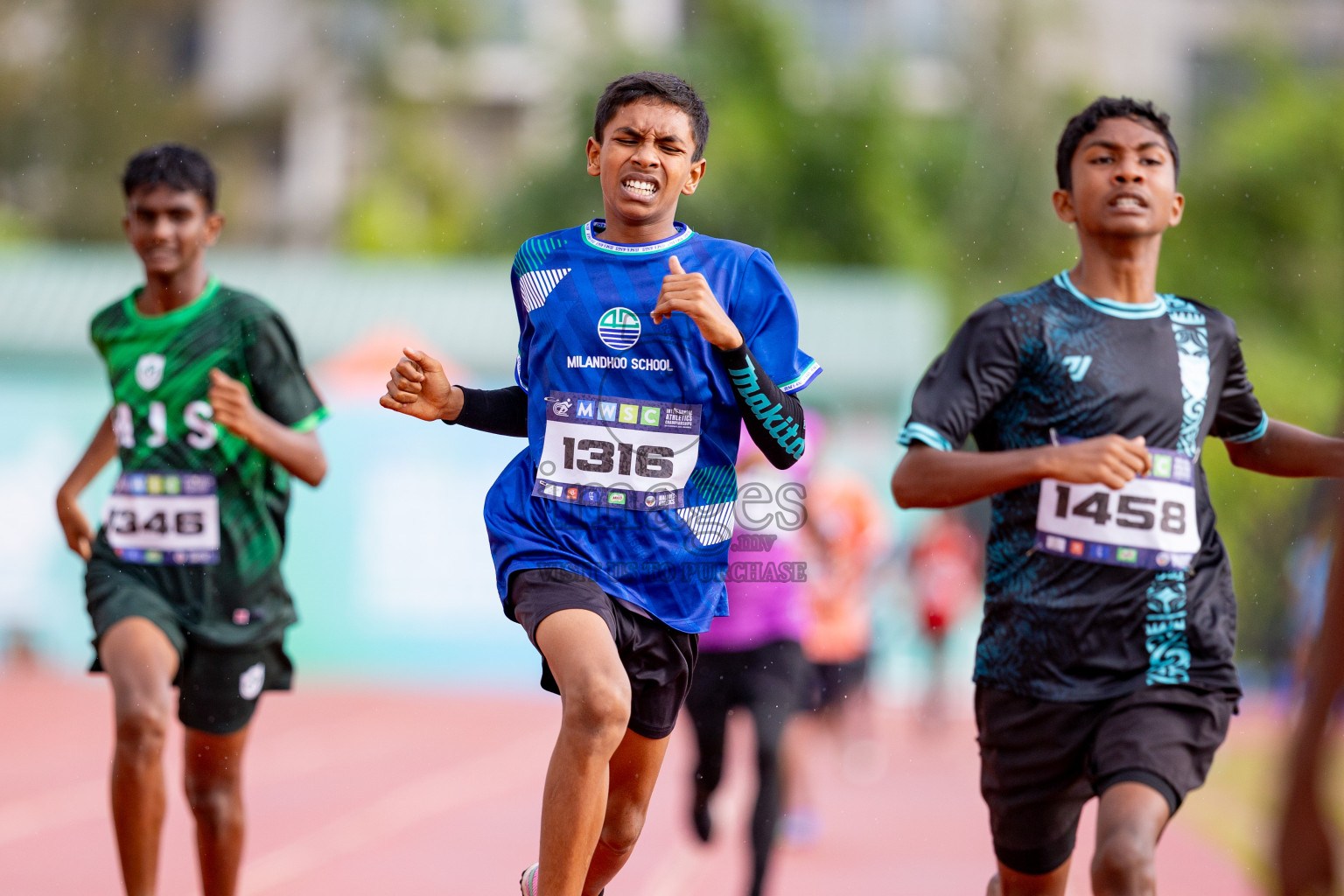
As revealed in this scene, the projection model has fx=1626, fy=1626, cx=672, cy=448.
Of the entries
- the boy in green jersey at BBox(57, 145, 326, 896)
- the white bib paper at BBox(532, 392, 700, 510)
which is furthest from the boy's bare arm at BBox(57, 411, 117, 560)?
the white bib paper at BBox(532, 392, 700, 510)

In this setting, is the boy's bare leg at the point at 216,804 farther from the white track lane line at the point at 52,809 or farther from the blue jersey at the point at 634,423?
the white track lane line at the point at 52,809

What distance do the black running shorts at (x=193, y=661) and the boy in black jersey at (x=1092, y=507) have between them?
2242mm

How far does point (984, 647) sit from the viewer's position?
13.7 ft

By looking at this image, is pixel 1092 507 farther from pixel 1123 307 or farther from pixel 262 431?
pixel 262 431

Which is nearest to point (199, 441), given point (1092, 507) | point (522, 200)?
point (1092, 507)

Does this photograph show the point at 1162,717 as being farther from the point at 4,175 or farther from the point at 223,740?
the point at 4,175

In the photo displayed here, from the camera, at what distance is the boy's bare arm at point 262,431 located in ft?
15.6

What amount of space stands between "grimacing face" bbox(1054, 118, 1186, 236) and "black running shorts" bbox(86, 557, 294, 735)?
2.82m

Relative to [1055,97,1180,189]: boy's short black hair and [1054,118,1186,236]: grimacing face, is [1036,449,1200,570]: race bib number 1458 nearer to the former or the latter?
[1054,118,1186,236]: grimacing face

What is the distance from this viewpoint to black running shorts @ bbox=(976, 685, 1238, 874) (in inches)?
150

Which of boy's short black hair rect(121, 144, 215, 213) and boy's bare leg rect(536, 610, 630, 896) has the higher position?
boy's short black hair rect(121, 144, 215, 213)

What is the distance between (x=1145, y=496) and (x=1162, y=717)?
0.54 metres

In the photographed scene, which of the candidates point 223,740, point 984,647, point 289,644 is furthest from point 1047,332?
point 289,644

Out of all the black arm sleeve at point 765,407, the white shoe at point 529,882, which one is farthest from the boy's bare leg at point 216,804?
the black arm sleeve at point 765,407
